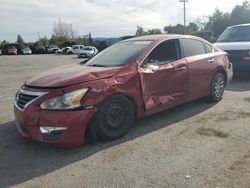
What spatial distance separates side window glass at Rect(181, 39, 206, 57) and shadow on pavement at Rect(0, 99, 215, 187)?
126cm

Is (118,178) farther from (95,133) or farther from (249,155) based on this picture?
(249,155)

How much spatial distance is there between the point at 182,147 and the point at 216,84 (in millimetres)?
2862

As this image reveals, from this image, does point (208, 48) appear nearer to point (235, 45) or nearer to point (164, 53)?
point (164, 53)

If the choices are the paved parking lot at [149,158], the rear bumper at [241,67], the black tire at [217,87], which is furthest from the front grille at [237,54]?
the paved parking lot at [149,158]

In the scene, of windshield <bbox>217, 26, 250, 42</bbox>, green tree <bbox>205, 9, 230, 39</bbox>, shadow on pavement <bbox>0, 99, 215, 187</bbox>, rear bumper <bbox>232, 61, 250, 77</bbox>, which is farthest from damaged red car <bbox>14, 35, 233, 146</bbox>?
green tree <bbox>205, 9, 230, 39</bbox>

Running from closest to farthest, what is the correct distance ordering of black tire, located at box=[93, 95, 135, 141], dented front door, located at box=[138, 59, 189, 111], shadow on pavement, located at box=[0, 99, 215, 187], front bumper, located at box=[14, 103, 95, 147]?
shadow on pavement, located at box=[0, 99, 215, 187] → front bumper, located at box=[14, 103, 95, 147] → black tire, located at box=[93, 95, 135, 141] → dented front door, located at box=[138, 59, 189, 111]

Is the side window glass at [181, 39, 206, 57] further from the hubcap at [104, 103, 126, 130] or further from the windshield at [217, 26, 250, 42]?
the windshield at [217, 26, 250, 42]

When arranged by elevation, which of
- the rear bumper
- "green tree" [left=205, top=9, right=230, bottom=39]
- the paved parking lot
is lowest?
the paved parking lot

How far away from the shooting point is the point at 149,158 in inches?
167

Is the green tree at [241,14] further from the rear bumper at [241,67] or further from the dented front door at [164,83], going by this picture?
the dented front door at [164,83]

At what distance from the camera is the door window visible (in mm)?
5560

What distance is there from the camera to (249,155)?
4215 millimetres

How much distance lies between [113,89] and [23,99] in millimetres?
1300

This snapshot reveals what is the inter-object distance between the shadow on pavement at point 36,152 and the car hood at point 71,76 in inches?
36.5
